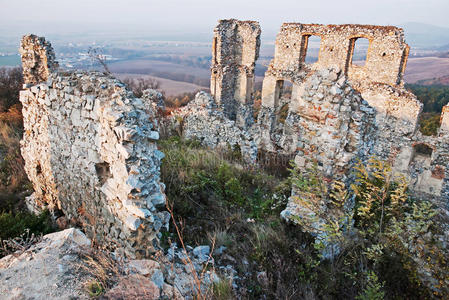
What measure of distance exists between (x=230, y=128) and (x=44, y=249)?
635 centimetres

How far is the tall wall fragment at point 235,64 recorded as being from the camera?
13.9m

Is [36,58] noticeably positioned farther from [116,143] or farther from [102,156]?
[116,143]

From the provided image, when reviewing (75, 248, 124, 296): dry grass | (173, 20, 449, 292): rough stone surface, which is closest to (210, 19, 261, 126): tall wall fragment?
(173, 20, 449, 292): rough stone surface

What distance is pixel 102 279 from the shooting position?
93.2 inches

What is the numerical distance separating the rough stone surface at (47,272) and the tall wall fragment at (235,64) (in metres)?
11.6

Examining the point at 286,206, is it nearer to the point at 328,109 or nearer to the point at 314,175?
the point at 314,175

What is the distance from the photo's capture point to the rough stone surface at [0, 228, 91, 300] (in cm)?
232

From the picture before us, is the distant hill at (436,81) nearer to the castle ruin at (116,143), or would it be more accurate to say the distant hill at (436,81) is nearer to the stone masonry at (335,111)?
the stone masonry at (335,111)

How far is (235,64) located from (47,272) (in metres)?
13.4

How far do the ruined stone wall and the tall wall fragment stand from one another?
10094mm

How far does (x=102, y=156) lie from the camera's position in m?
3.48

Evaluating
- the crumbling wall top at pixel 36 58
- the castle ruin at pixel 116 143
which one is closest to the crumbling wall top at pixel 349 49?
the castle ruin at pixel 116 143

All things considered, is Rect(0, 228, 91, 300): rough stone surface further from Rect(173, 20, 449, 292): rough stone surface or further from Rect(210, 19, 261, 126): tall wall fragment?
Rect(210, 19, 261, 126): tall wall fragment

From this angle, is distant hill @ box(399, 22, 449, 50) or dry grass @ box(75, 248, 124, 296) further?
distant hill @ box(399, 22, 449, 50)
